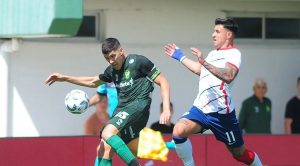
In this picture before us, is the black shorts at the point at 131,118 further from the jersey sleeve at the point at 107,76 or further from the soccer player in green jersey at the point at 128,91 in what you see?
the jersey sleeve at the point at 107,76

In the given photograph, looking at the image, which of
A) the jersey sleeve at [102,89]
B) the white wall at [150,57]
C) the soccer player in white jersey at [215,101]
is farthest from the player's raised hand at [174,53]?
the white wall at [150,57]

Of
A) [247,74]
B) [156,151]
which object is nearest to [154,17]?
[247,74]

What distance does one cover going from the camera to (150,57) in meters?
18.1

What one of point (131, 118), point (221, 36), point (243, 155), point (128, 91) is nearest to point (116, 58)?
point (128, 91)

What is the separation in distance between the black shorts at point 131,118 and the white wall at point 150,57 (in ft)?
14.3

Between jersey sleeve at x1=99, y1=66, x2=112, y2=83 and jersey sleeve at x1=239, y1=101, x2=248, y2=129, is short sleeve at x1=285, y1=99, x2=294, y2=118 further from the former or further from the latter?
jersey sleeve at x1=99, y1=66, x2=112, y2=83

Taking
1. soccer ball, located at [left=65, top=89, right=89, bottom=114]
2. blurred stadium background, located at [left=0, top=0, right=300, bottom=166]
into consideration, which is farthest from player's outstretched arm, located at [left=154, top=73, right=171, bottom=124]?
blurred stadium background, located at [left=0, top=0, right=300, bottom=166]

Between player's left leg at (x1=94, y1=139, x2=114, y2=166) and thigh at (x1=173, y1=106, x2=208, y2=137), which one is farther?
player's left leg at (x1=94, y1=139, x2=114, y2=166)

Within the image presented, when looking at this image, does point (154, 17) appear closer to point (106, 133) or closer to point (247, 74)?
point (247, 74)

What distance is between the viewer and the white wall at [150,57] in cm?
1753

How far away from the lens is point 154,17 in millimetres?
18188

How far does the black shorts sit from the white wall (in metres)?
4.34

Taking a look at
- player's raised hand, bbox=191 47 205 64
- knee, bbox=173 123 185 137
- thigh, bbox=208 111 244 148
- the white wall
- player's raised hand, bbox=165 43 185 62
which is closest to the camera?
player's raised hand, bbox=191 47 205 64

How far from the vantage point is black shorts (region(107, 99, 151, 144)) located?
13203mm
